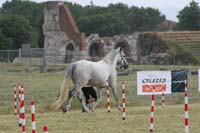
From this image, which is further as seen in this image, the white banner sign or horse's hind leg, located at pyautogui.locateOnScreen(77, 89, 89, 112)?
the white banner sign

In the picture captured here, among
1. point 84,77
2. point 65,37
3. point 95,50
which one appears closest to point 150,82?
point 84,77

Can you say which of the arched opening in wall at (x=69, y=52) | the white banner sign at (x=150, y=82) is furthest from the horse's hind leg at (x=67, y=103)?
the arched opening in wall at (x=69, y=52)

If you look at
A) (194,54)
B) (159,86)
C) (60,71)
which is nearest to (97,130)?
(159,86)

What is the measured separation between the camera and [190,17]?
104 m

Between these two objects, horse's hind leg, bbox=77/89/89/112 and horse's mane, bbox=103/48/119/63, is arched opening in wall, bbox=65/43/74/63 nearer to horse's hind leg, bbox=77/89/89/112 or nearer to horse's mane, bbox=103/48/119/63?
horse's mane, bbox=103/48/119/63

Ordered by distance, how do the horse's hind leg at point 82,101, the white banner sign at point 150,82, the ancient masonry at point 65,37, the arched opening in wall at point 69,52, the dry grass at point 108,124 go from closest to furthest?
the dry grass at point 108,124
the horse's hind leg at point 82,101
the white banner sign at point 150,82
the arched opening in wall at point 69,52
the ancient masonry at point 65,37

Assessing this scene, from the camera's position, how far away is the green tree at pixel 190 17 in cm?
10262

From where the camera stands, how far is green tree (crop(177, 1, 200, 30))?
103 metres

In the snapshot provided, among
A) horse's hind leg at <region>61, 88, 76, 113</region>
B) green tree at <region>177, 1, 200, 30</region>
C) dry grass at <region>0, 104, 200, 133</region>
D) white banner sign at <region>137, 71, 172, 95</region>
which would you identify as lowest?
dry grass at <region>0, 104, 200, 133</region>

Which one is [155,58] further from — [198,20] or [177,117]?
[177,117]

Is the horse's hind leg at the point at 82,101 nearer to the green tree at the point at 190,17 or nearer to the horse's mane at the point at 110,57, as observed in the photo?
the horse's mane at the point at 110,57

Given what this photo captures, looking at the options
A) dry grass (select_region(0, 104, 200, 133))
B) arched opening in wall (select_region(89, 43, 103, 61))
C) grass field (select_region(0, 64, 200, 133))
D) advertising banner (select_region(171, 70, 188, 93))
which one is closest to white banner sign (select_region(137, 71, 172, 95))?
advertising banner (select_region(171, 70, 188, 93))

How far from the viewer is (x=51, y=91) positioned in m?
31.4

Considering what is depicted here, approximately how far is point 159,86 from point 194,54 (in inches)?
1668
